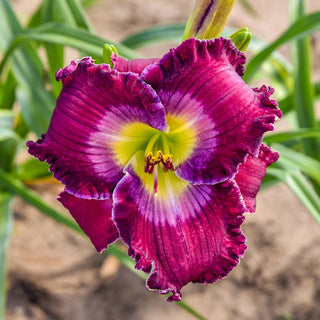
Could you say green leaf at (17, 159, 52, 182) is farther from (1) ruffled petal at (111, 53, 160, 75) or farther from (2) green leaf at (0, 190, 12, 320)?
(1) ruffled petal at (111, 53, 160, 75)

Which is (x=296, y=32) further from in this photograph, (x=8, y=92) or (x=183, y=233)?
(x=8, y=92)

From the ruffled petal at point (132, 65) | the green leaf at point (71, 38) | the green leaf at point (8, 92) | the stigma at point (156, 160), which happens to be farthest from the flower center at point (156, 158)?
the green leaf at point (8, 92)

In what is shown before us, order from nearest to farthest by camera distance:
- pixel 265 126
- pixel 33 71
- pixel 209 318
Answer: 1. pixel 265 126
2. pixel 33 71
3. pixel 209 318

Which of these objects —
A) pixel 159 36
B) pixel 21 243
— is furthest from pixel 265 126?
pixel 21 243

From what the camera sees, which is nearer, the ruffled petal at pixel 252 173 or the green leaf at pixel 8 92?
the ruffled petal at pixel 252 173

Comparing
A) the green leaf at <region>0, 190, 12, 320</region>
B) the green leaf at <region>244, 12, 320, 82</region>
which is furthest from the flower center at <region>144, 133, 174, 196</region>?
the green leaf at <region>0, 190, 12, 320</region>

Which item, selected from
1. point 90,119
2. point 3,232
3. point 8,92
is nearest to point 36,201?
point 3,232

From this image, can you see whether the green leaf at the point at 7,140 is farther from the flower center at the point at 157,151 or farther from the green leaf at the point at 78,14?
the flower center at the point at 157,151

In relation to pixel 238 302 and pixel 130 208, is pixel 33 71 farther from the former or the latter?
pixel 238 302
